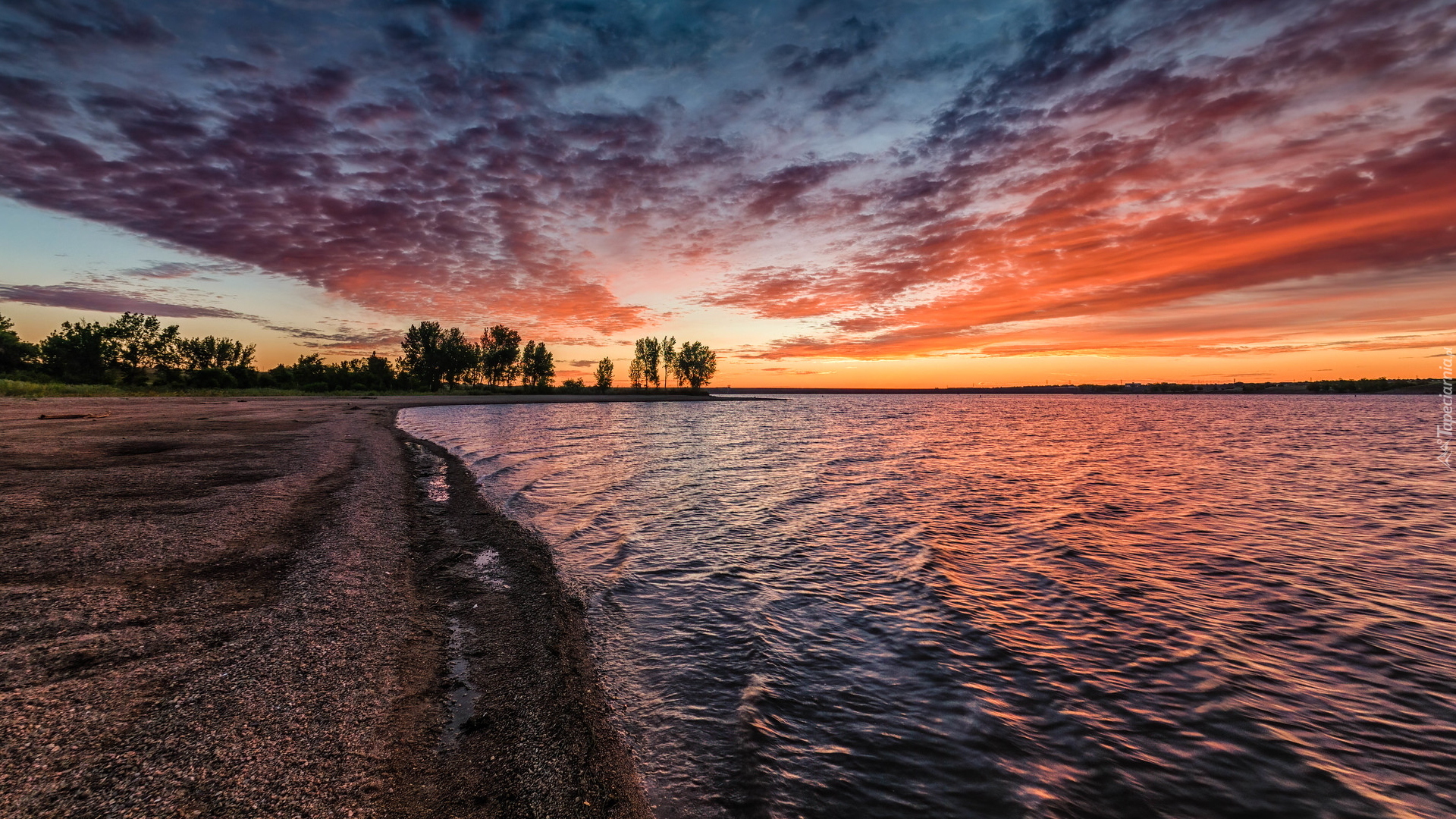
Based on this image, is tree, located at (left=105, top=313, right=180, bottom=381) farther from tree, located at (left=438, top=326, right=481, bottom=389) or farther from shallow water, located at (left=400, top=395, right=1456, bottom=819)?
shallow water, located at (left=400, top=395, right=1456, bottom=819)

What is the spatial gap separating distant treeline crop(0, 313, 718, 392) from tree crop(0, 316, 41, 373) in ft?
0.44

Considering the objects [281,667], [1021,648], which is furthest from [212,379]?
[1021,648]

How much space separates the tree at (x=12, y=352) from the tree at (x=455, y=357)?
82430 millimetres

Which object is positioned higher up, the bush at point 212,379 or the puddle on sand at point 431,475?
the bush at point 212,379

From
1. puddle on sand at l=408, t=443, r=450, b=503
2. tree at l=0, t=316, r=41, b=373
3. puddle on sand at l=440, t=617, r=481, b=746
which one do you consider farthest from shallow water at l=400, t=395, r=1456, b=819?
tree at l=0, t=316, r=41, b=373

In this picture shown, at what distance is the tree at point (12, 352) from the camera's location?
8652 cm

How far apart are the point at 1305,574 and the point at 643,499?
20.4 metres

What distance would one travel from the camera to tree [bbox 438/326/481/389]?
169 meters

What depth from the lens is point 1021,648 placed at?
9.55 metres

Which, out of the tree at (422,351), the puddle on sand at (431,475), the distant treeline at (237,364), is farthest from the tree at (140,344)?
the puddle on sand at (431,475)

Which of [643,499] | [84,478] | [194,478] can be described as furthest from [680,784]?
[84,478]

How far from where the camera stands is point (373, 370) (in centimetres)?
16000

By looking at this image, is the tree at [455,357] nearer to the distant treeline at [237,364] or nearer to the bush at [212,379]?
the distant treeline at [237,364]

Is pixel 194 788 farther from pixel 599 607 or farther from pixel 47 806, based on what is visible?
pixel 599 607
